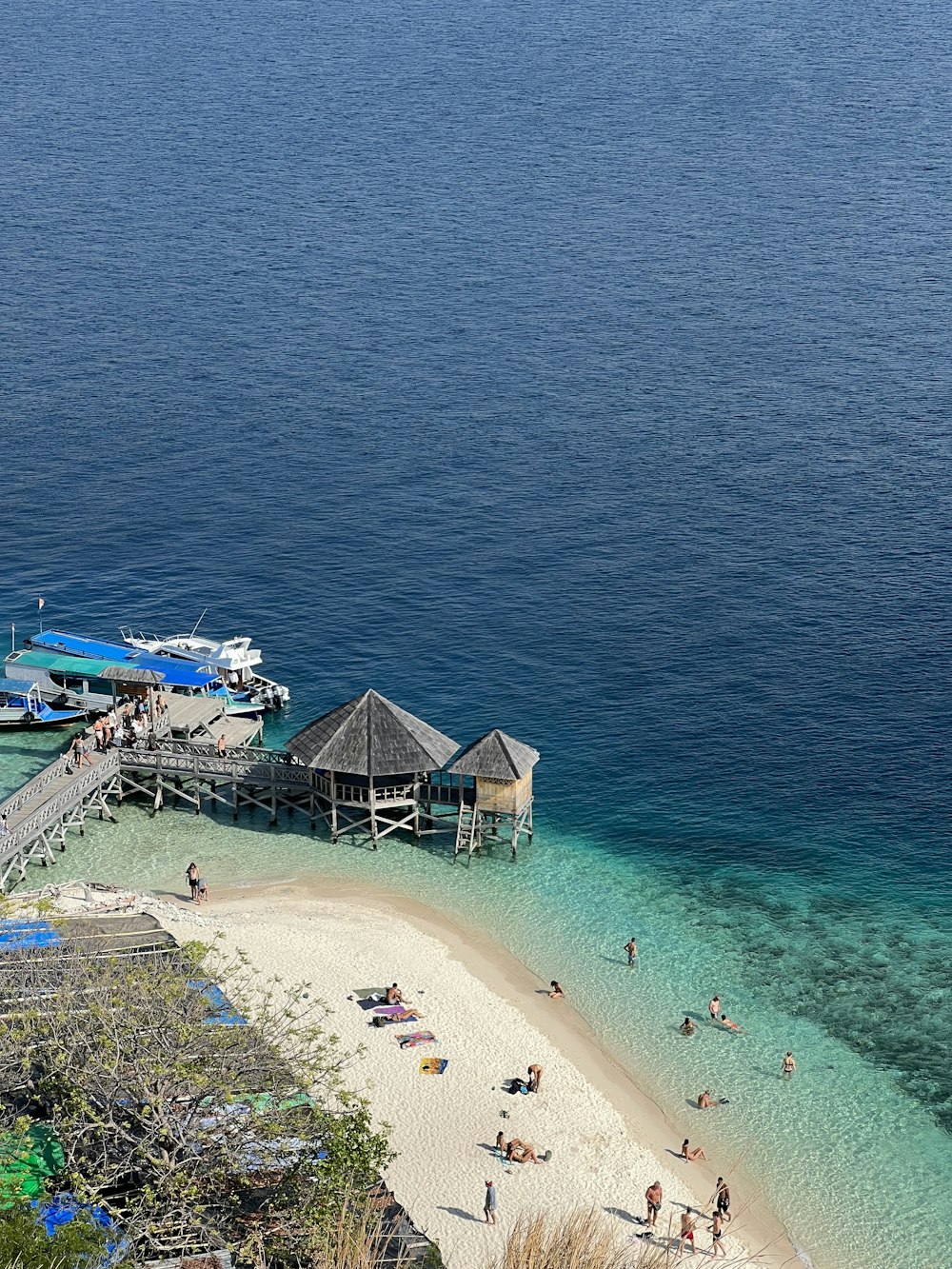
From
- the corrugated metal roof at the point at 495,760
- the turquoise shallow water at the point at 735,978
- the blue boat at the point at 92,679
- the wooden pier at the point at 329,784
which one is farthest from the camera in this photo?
the blue boat at the point at 92,679

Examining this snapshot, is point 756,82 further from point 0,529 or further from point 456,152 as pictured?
point 0,529

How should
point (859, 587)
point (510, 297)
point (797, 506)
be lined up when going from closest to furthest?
point (859, 587) → point (797, 506) → point (510, 297)

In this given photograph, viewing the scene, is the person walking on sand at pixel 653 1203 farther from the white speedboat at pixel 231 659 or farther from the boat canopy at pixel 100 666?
the boat canopy at pixel 100 666

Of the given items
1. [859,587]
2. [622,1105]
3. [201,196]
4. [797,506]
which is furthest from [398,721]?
[201,196]

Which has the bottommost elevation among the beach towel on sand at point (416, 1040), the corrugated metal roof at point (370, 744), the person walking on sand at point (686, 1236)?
the person walking on sand at point (686, 1236)

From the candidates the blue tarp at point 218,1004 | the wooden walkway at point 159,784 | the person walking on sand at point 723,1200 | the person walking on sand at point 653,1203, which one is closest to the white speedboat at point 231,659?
the wooden walkway at point 159,784

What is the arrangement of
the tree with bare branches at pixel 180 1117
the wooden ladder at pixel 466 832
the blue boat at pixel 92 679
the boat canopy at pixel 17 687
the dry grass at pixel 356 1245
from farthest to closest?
the boat canopy at pixel 17 687 → the blue boat at pixel 92 679 → the wooden ladder at pixel 466 832 → the tree with bare branches at pixel 180 1117 → the dry grass at pixel 356 1245

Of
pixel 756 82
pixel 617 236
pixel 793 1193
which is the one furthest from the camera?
pixel 756 82

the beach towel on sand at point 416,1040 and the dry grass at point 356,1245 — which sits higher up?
the beach towel on sand at point 416,1040
